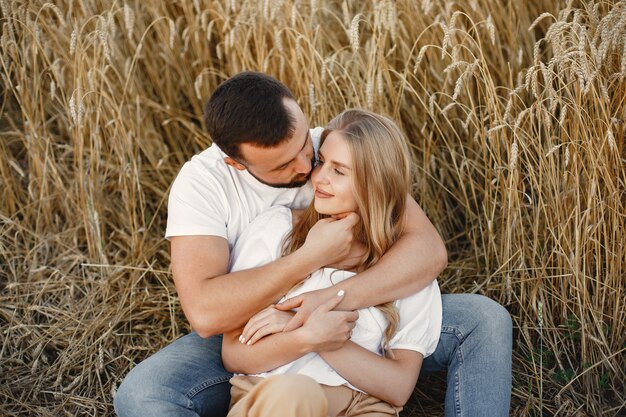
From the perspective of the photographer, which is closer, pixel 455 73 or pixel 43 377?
pixel 43 377

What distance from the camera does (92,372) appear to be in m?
2.61

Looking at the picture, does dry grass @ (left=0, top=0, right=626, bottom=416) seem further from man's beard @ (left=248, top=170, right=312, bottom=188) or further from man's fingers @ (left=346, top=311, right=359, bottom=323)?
man's fingers @ (left=346, top=311, right=359, bottom=323)

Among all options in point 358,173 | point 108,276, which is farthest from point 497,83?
point 108,276

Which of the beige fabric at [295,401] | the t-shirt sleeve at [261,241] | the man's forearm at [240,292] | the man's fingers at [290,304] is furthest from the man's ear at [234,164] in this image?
the beige fabric at [295,401]

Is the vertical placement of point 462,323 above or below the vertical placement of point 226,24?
below

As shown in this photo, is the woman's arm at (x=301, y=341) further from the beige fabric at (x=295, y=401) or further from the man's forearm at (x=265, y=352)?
the beige fabric at (x=295, y=401)

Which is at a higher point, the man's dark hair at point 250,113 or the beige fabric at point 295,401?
the man's dark hair at point 250,113

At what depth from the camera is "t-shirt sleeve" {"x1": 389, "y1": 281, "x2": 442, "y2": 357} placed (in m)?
2.05

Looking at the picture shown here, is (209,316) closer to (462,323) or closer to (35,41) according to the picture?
(462,323)

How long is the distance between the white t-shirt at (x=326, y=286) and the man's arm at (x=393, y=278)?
54mm

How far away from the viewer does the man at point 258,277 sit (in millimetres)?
2002

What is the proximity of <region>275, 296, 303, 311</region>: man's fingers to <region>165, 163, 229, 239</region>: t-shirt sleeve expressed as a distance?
293mm

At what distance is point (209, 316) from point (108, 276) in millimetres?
986

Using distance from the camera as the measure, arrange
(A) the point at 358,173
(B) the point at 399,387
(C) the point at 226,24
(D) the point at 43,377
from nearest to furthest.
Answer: (B) the point at 399,387
(A) the point at 358,173
(D) the point at 43,377
(C) the point at 226,24
